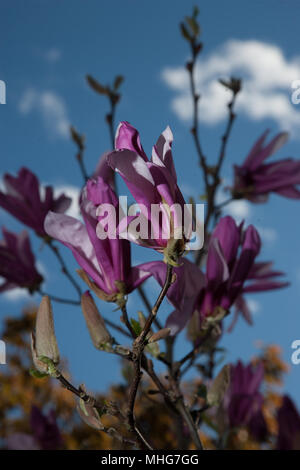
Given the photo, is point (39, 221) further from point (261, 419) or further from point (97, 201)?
point (261, 419)

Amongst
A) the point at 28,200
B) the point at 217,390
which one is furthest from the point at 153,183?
the point at 28,200

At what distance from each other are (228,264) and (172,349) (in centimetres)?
29

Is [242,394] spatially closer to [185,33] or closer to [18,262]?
[18,262]

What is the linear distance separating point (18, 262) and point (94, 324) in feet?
1.51

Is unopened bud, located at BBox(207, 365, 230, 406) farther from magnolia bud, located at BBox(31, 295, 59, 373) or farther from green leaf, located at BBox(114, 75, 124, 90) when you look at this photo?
green leaf, located at BBox(114, 75, 124, 90)

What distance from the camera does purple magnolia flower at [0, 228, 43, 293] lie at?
2.89ft

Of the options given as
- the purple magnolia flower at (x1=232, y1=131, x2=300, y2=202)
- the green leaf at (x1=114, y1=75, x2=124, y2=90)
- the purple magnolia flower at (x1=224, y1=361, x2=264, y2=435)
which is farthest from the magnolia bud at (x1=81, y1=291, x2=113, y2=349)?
the green leaf at (x1=114, y1=75, x2=124, y2=90)

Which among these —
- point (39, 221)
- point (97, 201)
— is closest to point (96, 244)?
point (97, 201)

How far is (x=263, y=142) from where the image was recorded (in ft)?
3.13

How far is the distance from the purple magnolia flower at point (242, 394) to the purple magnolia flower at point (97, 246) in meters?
0.44

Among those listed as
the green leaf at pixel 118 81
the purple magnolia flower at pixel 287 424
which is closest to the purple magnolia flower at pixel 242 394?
the purple magnolia flower at pixel 287 424

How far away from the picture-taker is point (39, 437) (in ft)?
3.01

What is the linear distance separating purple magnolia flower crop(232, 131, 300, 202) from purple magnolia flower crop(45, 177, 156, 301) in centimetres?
52

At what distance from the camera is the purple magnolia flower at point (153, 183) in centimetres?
39
